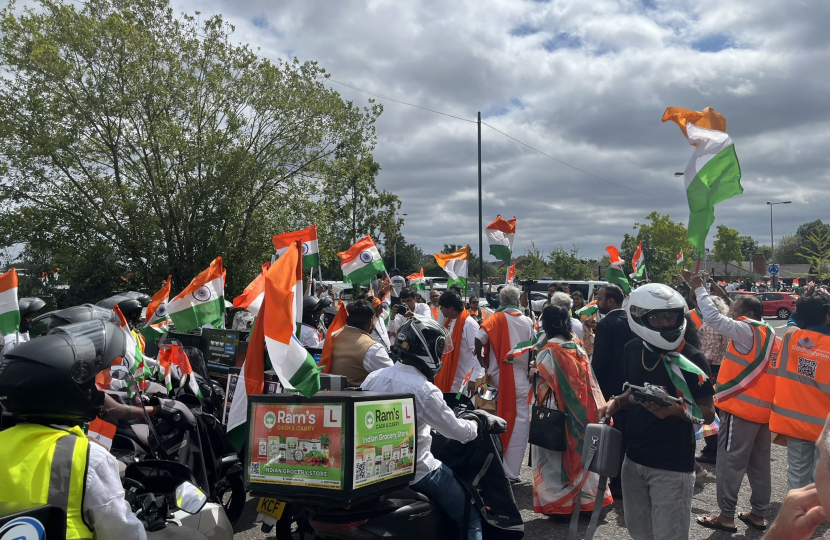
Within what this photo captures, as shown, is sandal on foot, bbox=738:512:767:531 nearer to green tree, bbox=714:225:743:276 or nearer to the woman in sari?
the woman in sari

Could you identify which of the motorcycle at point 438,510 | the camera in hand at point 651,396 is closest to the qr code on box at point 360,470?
the motorcycle at point 438,510

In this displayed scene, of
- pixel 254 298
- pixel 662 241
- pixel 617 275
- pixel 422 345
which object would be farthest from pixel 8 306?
pixel 662 241

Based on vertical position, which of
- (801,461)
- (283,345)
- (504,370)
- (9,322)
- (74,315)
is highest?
(74,315)

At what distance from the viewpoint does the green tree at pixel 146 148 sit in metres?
17.2

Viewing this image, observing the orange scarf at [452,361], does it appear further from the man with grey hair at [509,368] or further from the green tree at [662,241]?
the green tree at [662,241]

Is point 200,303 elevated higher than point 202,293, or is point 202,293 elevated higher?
point 202,293

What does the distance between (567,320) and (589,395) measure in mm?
652

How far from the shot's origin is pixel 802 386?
5.05 meters

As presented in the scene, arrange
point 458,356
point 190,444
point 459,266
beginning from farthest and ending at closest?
point 459,266, point 458,356, point 190,444

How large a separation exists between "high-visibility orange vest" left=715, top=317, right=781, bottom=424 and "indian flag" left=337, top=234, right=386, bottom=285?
707cm

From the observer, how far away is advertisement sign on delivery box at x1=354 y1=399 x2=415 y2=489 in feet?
10.1

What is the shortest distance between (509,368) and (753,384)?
2251mm

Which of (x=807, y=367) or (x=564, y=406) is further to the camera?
(x=564, y=406)

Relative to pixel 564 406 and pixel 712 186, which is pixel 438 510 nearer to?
pixel 564 406
